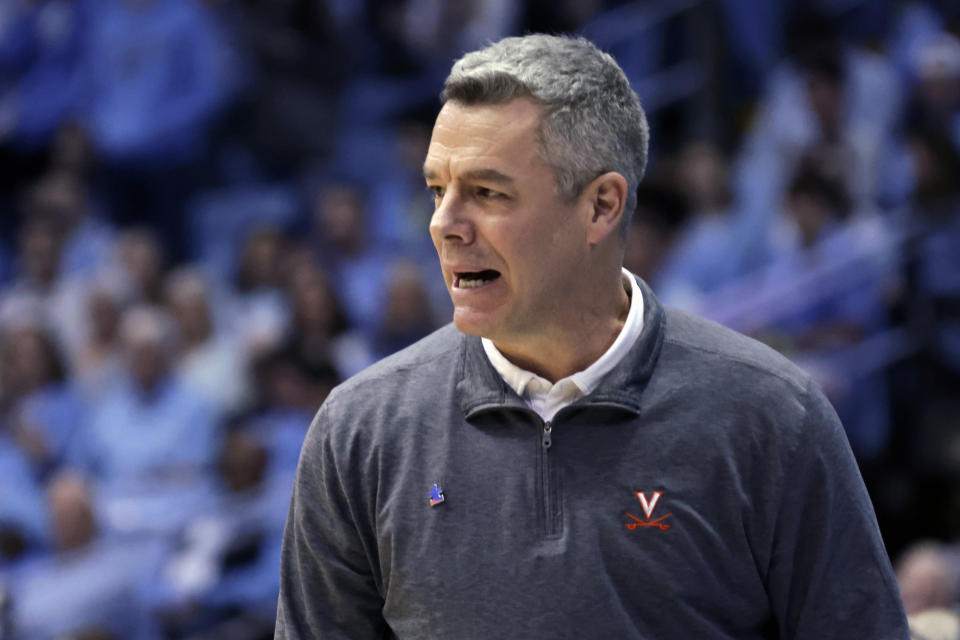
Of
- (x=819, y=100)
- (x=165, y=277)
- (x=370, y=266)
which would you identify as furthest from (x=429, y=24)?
(x=819, y=100)

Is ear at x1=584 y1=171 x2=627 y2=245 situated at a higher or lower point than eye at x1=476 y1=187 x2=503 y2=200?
lower

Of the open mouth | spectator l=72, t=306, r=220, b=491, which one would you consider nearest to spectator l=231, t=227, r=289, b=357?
spectator l=72, t=306, r=220, b=491

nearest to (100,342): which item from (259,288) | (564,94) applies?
(259,288)

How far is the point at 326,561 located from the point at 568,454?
1.13 ft

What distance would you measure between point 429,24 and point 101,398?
7.48 ft

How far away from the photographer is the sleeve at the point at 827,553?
1.55 m

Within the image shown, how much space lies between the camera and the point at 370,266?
577cm

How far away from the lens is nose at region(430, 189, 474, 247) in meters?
1.59

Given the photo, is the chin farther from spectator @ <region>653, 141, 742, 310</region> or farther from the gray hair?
spectator @ <region>653, 141, 742, 310</region>

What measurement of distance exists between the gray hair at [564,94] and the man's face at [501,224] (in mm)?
15

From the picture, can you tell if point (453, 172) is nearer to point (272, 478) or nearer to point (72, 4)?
point (272, 478)

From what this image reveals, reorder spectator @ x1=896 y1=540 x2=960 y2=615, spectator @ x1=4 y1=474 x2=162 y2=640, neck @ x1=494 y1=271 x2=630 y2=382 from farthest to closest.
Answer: spectator @ x1=4 y1=474 x2=162 y2=640
spectator @ x1=896 y1=540 x2=960 y2=615
neck @ x1=494 y1=271 x2=630 y2=382

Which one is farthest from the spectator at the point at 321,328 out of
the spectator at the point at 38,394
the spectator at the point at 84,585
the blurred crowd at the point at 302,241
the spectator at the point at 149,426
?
the spectator at the point at 38,394

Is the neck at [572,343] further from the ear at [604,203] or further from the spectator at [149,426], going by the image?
the spectator at [149,426]
